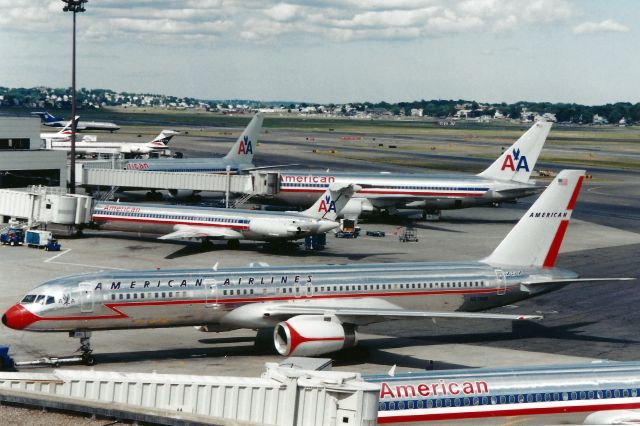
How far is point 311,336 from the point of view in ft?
136

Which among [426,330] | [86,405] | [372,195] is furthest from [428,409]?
[372,195]

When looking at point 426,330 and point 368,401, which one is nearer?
point 368,401

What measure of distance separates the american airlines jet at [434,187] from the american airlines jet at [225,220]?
21.2 metres

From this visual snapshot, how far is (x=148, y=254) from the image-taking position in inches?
2943

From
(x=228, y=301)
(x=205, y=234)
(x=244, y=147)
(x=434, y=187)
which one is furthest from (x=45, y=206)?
(x=228, y=301)

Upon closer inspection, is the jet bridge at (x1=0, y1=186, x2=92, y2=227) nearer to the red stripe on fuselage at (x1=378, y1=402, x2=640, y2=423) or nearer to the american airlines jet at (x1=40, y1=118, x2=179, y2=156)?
the red stripe on fuselage at (x1=378, y1=402, x2=640, y2=423)

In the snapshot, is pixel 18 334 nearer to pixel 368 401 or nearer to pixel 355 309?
pixel 355 309

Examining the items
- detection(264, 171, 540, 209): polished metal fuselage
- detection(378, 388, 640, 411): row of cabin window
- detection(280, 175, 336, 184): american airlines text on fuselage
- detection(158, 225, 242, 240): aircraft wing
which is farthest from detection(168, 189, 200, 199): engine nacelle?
detection(378, 388, 640, 411): row of cabin window

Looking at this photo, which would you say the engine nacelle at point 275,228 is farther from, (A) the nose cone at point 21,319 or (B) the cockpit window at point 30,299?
(A) the nose cone at point 21,319

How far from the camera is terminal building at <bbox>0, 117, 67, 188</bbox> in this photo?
92688 millimetres

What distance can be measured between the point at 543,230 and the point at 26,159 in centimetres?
6102

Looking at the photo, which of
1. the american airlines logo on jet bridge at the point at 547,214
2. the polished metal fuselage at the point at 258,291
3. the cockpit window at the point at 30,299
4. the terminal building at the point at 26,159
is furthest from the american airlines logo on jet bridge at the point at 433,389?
the terminal building at the point at 26,159

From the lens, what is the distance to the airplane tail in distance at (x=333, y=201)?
232 ft

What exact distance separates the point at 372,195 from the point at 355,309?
2179 inches
